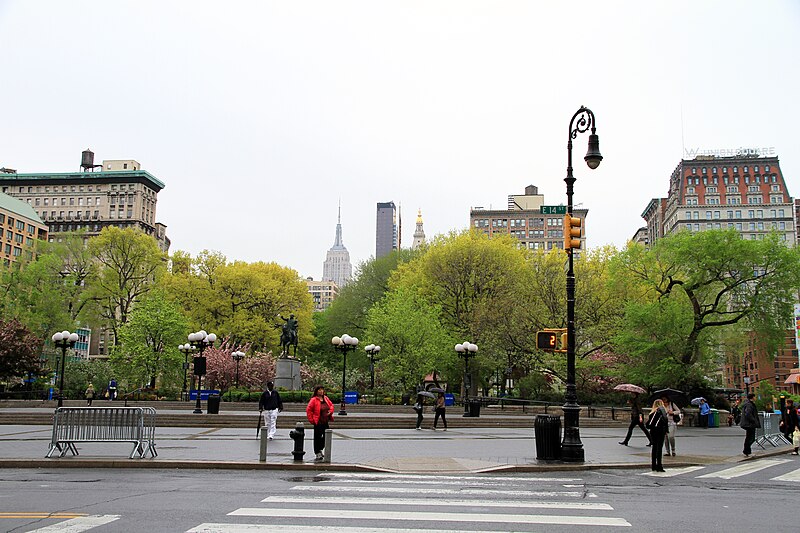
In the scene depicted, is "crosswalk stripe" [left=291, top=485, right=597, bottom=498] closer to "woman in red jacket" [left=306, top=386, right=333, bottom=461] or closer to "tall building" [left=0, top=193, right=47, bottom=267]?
"woman in red jacket" [left=306, top=386, right=333, bottom=461]

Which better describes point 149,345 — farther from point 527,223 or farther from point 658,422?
point 527,223

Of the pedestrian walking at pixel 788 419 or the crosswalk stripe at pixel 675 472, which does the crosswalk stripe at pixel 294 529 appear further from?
the pedestrian walking at pixel 788 419

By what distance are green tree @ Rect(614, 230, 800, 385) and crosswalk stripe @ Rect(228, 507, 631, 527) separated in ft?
91.4

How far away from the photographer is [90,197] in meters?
127

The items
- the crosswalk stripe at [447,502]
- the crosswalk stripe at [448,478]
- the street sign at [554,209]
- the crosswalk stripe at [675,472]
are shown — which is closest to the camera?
the crosswalk stripe at [447,502]

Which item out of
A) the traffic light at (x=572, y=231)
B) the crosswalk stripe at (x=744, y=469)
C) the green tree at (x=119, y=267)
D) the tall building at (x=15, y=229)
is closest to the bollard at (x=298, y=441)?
the traffic light at (x=572, y=231)

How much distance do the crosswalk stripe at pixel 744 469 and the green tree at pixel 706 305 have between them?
1625cm

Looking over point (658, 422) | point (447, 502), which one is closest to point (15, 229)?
point (658, 422)

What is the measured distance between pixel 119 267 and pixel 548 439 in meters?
54.0

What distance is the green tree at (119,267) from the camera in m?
61.3

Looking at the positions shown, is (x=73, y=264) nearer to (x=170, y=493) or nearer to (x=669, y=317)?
(x=669, y=317)

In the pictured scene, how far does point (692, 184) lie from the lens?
413 feet

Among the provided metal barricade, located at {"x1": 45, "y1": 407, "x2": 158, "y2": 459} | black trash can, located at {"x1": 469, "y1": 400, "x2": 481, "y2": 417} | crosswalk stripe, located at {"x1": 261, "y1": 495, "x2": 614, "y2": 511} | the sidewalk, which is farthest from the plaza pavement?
black trash can, located at {"x1": 469, "y1": 400, "x2": 481, "y2": 417}

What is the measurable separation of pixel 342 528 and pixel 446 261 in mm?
46775
